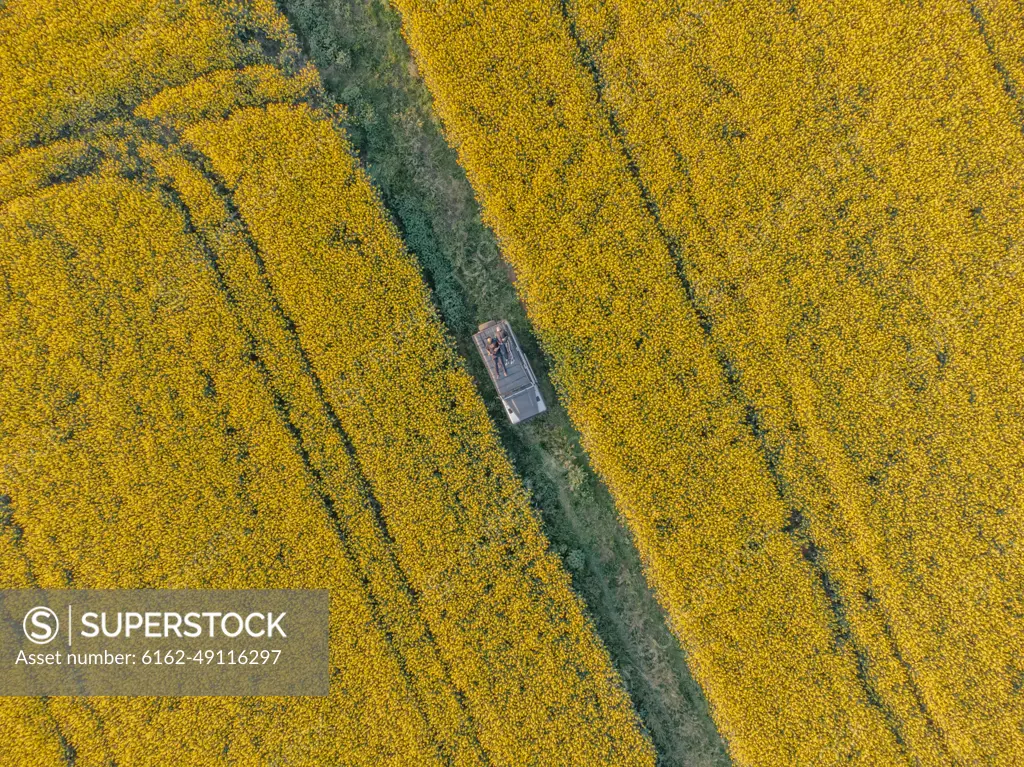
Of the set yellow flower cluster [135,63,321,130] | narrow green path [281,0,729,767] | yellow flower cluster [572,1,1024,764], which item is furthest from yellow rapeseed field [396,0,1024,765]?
yellow flower cluster [135,63,321,130]

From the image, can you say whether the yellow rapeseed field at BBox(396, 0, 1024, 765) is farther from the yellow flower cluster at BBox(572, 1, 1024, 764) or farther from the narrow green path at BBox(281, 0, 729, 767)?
the narrow green path at BBox(281, 0, 729, 767)

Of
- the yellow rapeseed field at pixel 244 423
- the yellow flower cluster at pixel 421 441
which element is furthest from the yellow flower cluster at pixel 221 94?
the yellow flower cluster at pixel 421 441

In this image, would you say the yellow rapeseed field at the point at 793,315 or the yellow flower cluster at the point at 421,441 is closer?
the yellow rapeseed field at the point at 793,315

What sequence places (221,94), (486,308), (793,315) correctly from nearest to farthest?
(793,315)
(221,94)
(486,308)

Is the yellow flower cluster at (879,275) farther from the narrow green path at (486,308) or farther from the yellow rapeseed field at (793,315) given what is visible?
the narrow green path at (486,308)

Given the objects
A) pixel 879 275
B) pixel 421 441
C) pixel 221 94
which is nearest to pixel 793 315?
pixel 879 275

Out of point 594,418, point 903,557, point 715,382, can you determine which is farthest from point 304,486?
point 903,557

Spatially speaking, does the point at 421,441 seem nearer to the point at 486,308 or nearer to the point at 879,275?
the point at 486,308
